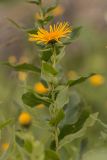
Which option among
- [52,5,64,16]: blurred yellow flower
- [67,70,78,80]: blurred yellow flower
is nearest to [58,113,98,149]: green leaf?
[67,70,78,80]: blurred yellow flower

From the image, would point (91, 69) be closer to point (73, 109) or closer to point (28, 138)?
point (73, 109)

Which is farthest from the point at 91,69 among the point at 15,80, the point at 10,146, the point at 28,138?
the point at 28,138

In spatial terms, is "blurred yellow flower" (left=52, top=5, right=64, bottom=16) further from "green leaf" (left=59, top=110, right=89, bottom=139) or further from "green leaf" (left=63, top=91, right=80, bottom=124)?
"green leaf" (left=59, top=110, right=89, bottom=139)

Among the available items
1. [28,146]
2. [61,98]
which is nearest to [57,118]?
[61,98]

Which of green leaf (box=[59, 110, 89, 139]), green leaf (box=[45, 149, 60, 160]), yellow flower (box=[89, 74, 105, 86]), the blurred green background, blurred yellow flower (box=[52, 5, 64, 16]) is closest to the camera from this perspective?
green leaf (box=[45, 149, 60, 160])

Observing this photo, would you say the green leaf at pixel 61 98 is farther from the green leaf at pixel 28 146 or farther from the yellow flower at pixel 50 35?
the green leaf at pixel 28 146

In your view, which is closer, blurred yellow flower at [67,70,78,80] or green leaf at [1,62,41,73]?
green leaf at [1,62,41,73]
